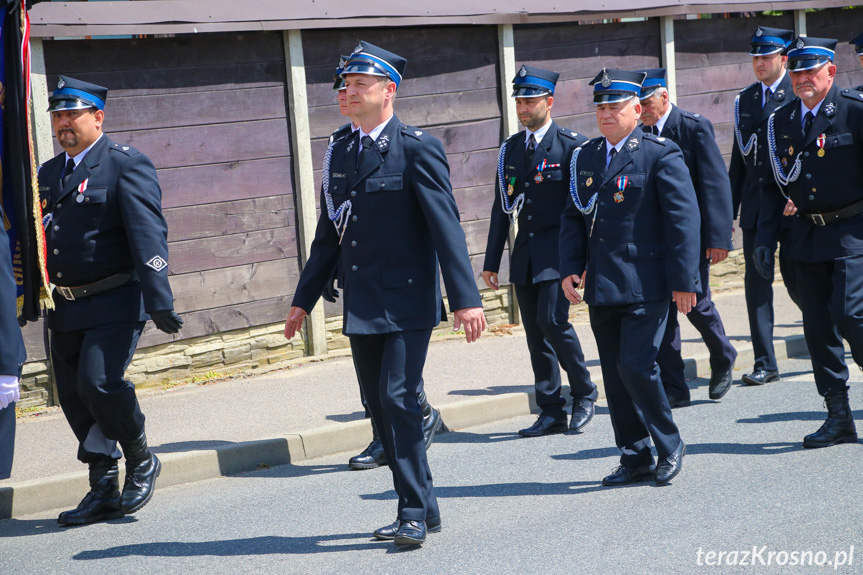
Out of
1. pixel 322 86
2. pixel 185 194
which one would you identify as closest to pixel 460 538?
pixel 185 194

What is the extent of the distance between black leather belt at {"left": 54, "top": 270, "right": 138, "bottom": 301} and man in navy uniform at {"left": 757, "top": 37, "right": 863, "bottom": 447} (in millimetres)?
3774

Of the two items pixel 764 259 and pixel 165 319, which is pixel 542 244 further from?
pixel 165 319

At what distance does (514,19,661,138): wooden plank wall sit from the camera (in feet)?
34.7

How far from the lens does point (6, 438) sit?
407cm

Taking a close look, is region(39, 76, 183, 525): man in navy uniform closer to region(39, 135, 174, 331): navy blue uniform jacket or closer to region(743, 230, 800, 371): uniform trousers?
region(39, 135, 174, 331): navy blue uniform jacket

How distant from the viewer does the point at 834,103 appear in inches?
257

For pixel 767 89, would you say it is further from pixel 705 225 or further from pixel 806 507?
pixel 806 507

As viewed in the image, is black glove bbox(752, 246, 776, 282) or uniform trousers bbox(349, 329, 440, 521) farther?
black glove bbox(752, 246, 776, 282)

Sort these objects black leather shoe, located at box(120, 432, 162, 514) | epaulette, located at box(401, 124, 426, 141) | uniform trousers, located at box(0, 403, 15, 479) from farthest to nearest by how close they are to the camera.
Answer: black leather shoe, located at box(120, 432, 162, 514) → epaulette, located at box(401, 124, 426, 141) → uniform trousers, located at box(0, 403, 15, 479)

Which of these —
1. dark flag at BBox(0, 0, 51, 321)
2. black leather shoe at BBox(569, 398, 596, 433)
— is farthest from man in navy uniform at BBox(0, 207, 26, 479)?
black leather shoe at BBox(569, 398, 596, 433)

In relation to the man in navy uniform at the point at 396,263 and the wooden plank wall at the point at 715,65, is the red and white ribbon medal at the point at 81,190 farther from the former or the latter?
the wooden plank wall at the point at 715,65

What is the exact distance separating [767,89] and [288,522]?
502 centimetres

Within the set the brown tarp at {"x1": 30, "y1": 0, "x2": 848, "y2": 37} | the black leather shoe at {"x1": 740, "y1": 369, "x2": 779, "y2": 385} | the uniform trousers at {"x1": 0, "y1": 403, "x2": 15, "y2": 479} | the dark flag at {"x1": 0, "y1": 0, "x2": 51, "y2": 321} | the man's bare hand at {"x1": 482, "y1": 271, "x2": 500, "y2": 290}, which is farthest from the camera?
the black leather shoe at {"x1": 740, "y1": 369, "x2": 779, "y2": 385}

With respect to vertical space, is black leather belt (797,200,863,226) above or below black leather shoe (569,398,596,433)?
above
